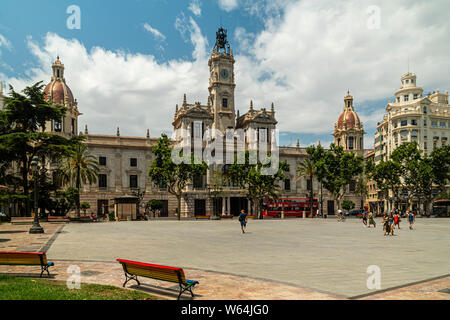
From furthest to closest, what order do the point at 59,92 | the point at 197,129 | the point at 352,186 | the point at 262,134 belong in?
the point at 352,186, the point at 262,134, the point at 197,129, the point at 59,92

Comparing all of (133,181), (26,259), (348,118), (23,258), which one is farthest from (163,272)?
(348,118)

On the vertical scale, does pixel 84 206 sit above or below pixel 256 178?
below

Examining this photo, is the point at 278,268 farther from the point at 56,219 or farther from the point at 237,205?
the point at 237,205

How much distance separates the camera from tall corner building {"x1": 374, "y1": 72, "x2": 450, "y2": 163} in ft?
251

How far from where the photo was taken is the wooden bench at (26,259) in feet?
→ 31.9

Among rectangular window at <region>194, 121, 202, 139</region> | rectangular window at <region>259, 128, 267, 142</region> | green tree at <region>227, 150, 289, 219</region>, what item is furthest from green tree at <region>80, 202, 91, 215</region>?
rectangular window at <region>259, 128, 267, 142</region>

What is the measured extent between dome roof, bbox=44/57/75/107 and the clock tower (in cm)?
2498

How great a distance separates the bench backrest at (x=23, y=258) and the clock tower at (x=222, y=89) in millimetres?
57778

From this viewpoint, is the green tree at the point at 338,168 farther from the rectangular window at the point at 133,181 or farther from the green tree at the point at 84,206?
the green tree at the point at 84,206

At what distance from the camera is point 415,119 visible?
7675cm

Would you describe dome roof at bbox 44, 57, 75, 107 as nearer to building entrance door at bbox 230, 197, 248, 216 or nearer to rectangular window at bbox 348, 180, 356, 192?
building entrance door at bbox 230, 197, 248, 216

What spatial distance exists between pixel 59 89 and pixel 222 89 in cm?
2847

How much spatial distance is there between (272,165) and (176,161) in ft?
49.4
